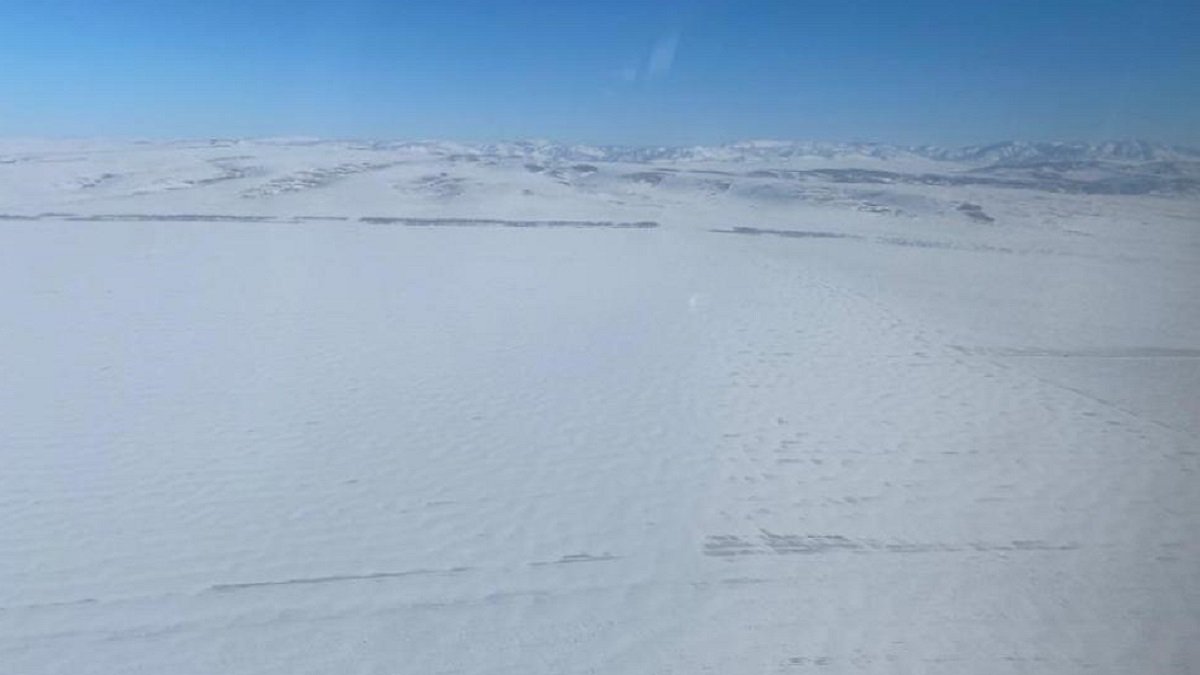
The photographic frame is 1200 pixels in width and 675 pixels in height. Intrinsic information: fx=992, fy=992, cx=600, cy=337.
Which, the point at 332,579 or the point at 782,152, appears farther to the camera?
the point at 782,152

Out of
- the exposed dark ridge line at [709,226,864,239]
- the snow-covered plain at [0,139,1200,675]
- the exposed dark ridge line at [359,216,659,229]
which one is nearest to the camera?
the snow-covered plain at [0,139,1200,675]

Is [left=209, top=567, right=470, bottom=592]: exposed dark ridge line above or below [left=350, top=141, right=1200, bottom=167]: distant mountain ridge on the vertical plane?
below

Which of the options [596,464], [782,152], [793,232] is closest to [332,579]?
[596,464]

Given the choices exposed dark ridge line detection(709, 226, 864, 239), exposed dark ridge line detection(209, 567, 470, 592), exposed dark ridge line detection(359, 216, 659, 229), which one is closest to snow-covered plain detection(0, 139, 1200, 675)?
exposed dark ridge line detection(209, 567, 470, 592)

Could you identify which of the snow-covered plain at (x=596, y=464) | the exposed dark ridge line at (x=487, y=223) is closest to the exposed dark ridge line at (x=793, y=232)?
the exposed dark ridge line at (x=487, y=223)

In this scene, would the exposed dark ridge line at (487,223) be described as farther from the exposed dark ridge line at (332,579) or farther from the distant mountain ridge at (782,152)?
the exposed dark ridge line at (332,579)

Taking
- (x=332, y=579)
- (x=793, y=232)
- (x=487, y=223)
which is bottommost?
(x=332, y=579)

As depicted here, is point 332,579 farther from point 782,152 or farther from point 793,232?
point 782,152

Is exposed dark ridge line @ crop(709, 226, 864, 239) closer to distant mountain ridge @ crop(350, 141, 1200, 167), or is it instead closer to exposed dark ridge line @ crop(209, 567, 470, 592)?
distant mountain ridge @ crop(350, 141, 1200, 167)
